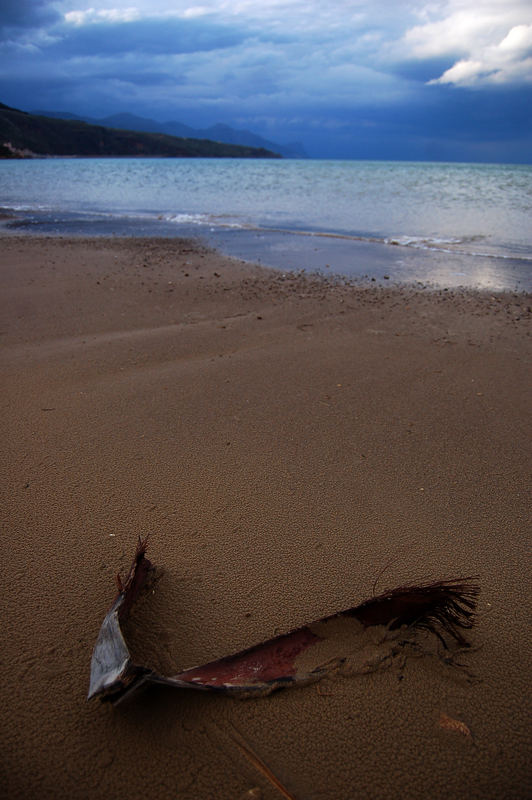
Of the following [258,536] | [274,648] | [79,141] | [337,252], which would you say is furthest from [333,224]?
[79,141]

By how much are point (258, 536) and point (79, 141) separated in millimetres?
111779

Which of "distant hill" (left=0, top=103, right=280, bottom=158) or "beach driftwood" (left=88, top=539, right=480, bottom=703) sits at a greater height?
"distant hill" (left=0, top=103, right=280, bottom=158)

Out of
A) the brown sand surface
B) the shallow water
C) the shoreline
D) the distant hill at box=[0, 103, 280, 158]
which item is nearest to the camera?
the brown sand surface

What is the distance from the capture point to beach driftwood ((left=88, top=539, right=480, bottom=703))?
137 centimetres

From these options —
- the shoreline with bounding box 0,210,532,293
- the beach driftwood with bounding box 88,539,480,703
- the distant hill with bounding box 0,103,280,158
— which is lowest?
the beach driftwood with bounding box 88,539,480,703

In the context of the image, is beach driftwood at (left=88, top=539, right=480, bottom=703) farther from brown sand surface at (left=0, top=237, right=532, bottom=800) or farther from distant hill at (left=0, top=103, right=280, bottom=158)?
distant hill at (left=0, top=103, right=280, bottom=158)

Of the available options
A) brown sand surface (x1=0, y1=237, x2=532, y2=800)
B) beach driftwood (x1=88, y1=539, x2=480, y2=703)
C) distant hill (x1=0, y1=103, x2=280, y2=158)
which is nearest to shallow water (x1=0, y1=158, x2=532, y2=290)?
brown sand surface (x1=0, y1=237, x2=532, y2=800)

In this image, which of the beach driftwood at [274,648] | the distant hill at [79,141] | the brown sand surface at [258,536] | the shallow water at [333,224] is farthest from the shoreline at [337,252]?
the distant hill at [79,141]

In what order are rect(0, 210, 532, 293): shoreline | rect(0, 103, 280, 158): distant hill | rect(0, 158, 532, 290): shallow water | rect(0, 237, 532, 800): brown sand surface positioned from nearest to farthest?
1. rect(0, 237, 532, 800): brown sand surface
2. rect(0, 210, 532, 293): shoreline
3. rect(0, 158, 532, 290): shallow water
4. rect(0, 103, 280, 158): distant hill

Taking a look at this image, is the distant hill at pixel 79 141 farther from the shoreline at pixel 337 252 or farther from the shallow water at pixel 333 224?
the shoreline at pixel 337 252

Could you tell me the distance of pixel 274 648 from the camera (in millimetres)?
1529

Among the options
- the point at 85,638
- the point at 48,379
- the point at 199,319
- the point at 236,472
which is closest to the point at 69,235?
the point at 199,319

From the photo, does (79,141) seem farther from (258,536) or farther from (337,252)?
(258,536)

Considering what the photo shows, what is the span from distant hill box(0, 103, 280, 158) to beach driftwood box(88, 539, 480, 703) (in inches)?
3192
